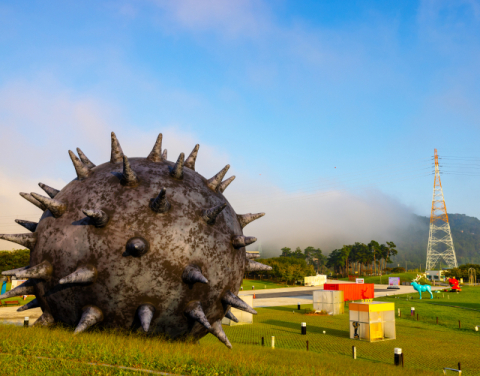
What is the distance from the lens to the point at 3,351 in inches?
358

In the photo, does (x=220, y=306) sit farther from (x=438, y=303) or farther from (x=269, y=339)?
(x=438, y=303)

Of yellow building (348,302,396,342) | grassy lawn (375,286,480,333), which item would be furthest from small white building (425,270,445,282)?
yellow building (348,302,396,342)

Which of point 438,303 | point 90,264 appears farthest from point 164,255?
point 438,303

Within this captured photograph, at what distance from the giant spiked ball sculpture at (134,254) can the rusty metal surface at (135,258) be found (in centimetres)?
2

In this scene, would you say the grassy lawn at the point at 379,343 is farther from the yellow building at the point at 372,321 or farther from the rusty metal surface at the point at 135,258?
the rusty metal surface at the point at 135,258

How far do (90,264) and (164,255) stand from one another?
63.3 inches

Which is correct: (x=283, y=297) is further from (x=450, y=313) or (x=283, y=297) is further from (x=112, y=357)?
(x=112, y=357)

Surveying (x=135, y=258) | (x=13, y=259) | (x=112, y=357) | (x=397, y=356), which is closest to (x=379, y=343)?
(x=397, y=356)

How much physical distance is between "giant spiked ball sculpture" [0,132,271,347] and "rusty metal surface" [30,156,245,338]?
22 mm

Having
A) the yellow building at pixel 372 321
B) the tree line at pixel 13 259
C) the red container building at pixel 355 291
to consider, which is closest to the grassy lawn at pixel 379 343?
the yellow building at pixel 372 321

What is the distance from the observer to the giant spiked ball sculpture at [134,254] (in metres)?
8.55

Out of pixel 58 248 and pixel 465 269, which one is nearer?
pixel 58 248

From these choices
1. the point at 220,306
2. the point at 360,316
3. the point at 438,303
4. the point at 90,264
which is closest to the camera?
the point at 90,264

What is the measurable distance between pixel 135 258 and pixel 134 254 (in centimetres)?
11
